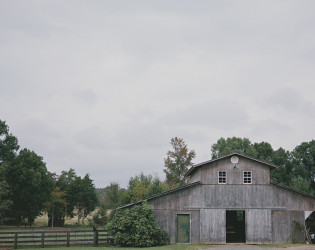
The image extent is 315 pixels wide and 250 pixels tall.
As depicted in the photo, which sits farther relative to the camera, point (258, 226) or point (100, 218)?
point (100, 218)

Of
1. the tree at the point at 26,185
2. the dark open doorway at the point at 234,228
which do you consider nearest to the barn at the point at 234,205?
the dark open doorway at the point at 234,228

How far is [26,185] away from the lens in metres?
56.1

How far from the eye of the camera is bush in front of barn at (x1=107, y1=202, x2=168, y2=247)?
27.6 metres

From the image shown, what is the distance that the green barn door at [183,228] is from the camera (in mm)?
29630

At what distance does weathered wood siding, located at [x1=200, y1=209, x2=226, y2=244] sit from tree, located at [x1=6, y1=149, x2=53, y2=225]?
3256 cm

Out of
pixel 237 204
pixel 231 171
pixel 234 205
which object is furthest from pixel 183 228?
pixel 231 171

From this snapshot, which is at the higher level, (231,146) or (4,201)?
(231,146)

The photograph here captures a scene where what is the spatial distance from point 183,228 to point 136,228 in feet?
13.2

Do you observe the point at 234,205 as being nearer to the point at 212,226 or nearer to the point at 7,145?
the point at 212,226

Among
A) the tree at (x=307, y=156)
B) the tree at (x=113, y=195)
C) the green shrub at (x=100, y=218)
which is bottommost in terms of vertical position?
the green shrub at (x=100, y=218)

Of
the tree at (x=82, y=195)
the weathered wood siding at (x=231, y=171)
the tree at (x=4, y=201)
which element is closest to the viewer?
the weathered wood siding at (x=231, y=171)

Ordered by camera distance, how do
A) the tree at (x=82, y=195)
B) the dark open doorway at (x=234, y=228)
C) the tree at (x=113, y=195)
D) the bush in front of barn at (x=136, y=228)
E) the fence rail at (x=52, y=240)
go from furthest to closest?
the tree at (x=82, y=195), the tree at (x=113, y=195), the dark open doorway at (x=234, y=228), the bush in front of barn at (x=136, y=228), the fence rail at (x=52, y=240)

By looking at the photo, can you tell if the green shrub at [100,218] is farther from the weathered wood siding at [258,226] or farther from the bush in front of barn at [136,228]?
the weathered wood siding at [258,226]

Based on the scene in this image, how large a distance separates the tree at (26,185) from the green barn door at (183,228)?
31.5 m
